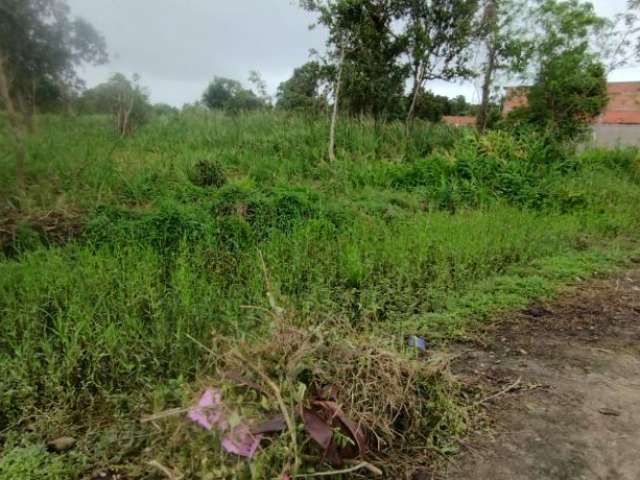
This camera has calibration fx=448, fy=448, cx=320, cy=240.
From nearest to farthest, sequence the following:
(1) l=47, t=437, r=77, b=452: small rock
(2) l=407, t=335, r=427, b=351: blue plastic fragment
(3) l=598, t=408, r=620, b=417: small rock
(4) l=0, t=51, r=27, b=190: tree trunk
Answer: (1) l=47, t=437, r=77, b=452: small rock, (3) l=598, t=408, r=620, b=417: small rock, (2) l=407, t=335, r=427, b=351: blue plastic fragment, (4) l=0, t=51, r=27, b=190: tree trunk

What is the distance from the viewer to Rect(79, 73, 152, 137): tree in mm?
5233

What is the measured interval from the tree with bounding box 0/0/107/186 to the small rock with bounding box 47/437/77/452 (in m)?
3.24

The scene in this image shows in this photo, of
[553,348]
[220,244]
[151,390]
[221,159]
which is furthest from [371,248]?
[221,159]

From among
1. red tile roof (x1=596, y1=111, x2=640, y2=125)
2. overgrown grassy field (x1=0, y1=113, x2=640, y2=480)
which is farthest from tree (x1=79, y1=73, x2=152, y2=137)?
red tile roof (x1=596, y1=111, x2=640, y2=125)

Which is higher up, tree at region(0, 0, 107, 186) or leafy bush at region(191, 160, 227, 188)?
tree at region(0, 0, 107, 186)

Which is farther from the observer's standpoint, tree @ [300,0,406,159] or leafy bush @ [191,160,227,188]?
tree @ [300,0,406,159]

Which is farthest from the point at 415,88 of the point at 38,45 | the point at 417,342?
the point at 417,342

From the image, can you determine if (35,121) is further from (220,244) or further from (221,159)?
(221,159)

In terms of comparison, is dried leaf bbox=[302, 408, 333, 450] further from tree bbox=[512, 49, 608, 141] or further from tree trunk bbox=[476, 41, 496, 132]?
tree trunk bbox=[476, 41, 496, 132]

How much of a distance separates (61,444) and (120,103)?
18.7 ft

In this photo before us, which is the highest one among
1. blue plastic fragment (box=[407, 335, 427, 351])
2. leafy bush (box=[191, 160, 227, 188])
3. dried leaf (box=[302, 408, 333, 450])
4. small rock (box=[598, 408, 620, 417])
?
leafy bush (box=[191, 160, 227, 188])

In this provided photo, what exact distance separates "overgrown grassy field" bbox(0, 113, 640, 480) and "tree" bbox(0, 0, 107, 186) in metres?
0.25

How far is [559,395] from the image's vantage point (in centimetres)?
202

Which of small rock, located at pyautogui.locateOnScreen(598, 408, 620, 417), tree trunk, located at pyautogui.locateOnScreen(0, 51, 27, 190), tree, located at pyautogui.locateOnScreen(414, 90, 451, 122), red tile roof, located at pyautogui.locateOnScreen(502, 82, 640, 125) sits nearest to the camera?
small rock, located at pyautogui.locateOnScreen(598, 408, 620, 417)
